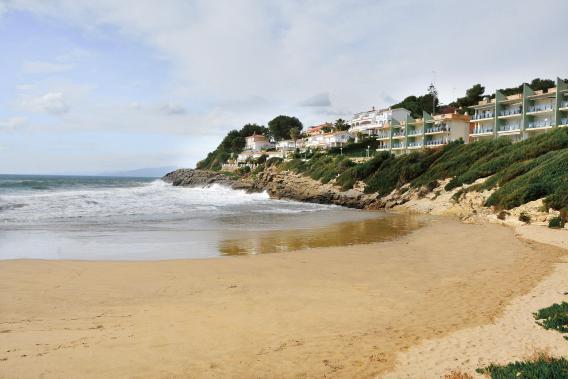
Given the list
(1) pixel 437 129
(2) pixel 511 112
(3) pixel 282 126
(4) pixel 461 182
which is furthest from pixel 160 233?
(3) pixel 282 126

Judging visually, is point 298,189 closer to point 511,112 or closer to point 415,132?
point 415,132

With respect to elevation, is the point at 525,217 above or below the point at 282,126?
below

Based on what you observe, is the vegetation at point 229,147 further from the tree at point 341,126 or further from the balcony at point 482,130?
the balcony at point 482,130

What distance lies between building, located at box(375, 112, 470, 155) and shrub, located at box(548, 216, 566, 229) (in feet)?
124

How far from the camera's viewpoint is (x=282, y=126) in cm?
13425

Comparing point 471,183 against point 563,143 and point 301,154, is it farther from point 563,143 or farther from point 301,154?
point 301,154

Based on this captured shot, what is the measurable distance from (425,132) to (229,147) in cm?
8928

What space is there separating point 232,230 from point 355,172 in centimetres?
2896

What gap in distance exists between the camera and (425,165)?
1670 inches

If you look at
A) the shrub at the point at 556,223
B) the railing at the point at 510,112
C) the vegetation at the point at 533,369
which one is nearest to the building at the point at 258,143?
the railing at the point at 510,112

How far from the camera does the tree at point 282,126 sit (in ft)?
440

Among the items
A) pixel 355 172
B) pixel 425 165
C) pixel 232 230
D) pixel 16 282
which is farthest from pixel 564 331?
pixel 355 172

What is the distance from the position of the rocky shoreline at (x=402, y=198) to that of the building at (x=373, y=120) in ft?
97.1

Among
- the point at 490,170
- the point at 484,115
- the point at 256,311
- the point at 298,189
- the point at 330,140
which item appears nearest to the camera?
the point at 256,311
